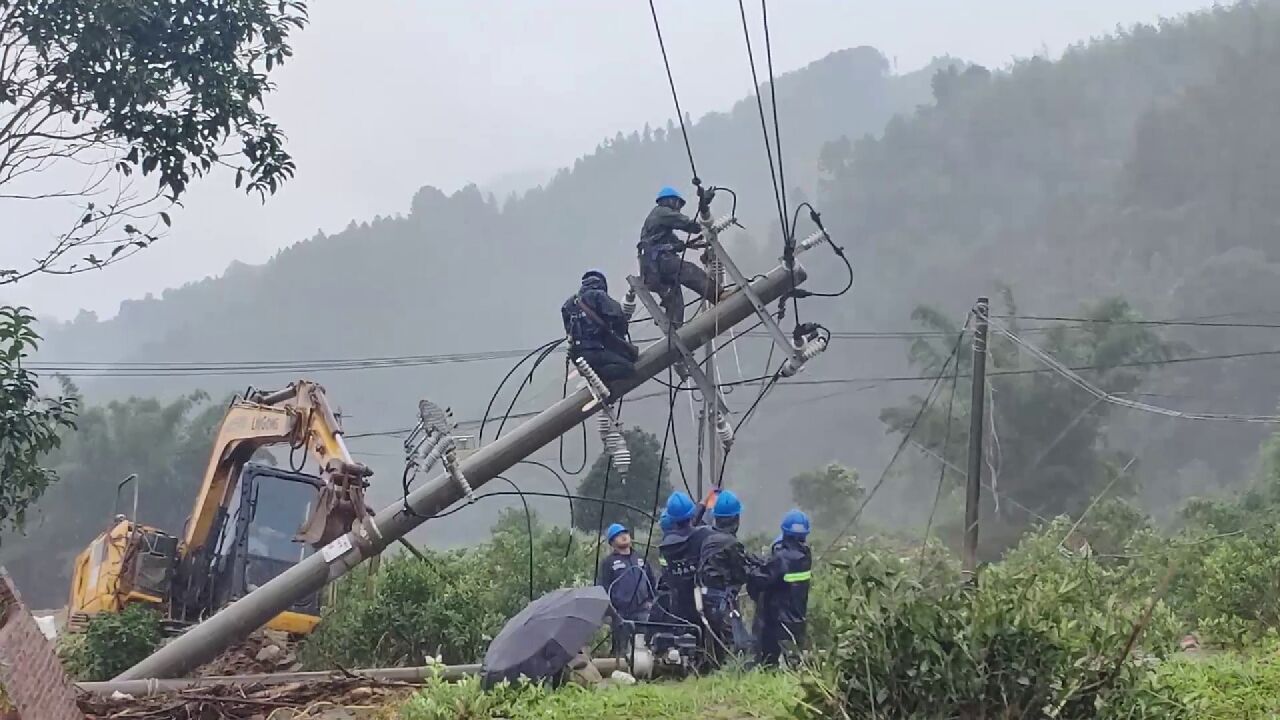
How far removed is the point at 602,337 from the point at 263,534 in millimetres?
5487

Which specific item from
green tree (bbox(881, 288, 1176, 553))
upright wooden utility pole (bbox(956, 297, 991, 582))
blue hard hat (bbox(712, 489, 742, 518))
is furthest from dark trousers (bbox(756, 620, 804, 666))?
green tree (bbox(881, 288, 1176, 553))

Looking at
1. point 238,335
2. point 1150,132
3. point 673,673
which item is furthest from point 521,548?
point 238,335

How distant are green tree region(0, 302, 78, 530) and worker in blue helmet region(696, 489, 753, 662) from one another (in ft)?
14.8

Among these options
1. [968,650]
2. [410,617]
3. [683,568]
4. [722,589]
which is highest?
[968,650]

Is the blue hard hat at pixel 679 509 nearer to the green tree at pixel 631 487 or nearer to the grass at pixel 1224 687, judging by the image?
the grass at pixel 1224 687

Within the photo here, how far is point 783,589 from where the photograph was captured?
8.77 meters

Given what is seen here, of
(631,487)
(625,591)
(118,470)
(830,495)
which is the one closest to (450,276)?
(118,470)

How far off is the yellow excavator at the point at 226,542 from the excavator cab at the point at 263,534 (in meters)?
0.01

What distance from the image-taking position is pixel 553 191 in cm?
11938

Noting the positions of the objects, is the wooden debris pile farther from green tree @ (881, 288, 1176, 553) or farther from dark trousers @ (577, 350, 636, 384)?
green tree @ (881, 288, 1176, 553)

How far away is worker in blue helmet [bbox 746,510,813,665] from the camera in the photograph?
869cm

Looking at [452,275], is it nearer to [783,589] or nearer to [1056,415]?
Result: [1056,415]

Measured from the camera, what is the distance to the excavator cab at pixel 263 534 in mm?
12688

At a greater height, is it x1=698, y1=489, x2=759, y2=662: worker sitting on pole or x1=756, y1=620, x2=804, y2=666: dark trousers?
x1=698, y1=489, x2=759, y2=662: worker sitting on pole
